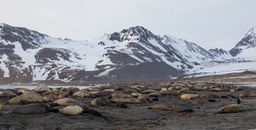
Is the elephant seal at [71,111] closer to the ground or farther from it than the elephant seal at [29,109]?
closer to the ground

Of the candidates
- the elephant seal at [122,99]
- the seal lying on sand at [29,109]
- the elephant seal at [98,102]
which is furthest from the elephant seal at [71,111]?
the elephant seal at [122,99]

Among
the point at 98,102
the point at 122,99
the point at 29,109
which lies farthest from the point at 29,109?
the point at 122,99

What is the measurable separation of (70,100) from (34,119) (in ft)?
16.4

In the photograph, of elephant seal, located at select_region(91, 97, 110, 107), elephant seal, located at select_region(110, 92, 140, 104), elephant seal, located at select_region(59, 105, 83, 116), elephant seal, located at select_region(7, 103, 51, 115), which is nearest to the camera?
elephant seal, located at select_region(7, 103, 51, 115)

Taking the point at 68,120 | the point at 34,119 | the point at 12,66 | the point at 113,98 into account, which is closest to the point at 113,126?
the point at 68,120

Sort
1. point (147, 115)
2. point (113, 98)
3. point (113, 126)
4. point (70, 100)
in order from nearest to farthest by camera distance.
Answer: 1. point (113, 126)
2. point (147, 115)
3. point (70, 100)
4. point (113, 98)

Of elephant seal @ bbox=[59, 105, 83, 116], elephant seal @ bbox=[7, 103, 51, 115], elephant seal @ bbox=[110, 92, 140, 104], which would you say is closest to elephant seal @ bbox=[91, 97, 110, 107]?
elephant seal @ bbox=[110, 92, 140, 104]

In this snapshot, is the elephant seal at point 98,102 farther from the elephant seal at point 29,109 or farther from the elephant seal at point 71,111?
the elephant seal at point 29,109

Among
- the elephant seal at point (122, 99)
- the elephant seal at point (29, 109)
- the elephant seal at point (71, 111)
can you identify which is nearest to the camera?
the elephant seal at point (29, 109)

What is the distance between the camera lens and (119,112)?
819 inches

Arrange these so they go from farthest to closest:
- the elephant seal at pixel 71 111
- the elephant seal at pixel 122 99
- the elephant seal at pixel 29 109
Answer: the elephant seal at pixel 122 99 < the elephant seal at pixel 71 111 < the elephant seal at pixel 29 109

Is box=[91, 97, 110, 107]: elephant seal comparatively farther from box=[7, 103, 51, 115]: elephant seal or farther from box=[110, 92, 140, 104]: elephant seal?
box=[7, 103, 51, 115]: elephant seal

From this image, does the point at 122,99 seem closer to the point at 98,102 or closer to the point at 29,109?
the point at 98,102

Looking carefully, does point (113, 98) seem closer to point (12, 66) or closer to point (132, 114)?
point (132, 114)
